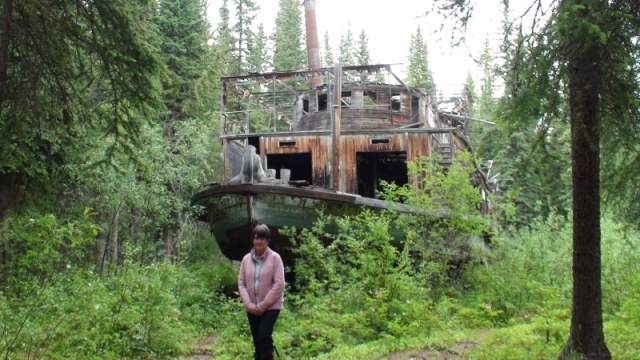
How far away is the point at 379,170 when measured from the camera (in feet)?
68.7

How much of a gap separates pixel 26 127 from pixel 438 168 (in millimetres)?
8355

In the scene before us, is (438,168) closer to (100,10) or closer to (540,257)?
(540,257)

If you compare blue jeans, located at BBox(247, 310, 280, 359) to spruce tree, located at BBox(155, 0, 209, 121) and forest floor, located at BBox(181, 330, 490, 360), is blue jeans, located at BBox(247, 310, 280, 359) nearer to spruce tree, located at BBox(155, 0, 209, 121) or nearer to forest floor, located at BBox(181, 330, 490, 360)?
forest floor, located at BBox(181, 330, 490, 360)

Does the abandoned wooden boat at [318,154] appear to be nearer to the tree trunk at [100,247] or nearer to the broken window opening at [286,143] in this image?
the broken window opening at [286,143]

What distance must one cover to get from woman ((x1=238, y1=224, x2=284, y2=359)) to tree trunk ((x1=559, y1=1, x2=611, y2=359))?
276 centimetres

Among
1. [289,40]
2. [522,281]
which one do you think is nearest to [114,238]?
[522,281]

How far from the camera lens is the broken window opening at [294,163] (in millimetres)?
18984

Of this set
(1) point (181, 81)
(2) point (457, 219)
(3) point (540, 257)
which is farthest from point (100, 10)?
(1) point (181, 81)

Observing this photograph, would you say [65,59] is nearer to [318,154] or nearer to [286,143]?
[318,154]

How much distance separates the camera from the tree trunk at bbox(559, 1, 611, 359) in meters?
5.27

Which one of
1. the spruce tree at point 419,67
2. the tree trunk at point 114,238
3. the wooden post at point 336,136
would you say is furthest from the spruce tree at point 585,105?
the spruce tree at point 419,67

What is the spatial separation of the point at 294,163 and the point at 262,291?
1439 cm

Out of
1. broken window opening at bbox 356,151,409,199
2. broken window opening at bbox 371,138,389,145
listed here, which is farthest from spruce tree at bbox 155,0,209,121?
broken window opening at bbox 371,138,389,145

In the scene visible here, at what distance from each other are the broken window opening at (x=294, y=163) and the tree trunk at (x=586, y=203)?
13.3 m
